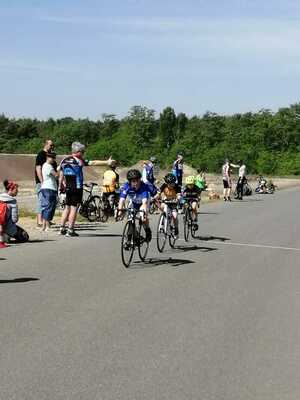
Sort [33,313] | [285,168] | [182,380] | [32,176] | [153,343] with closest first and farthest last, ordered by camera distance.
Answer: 1. [182,380]
2. [153,343]
3. [33,313]
4. [32,176]
5. [285,168]

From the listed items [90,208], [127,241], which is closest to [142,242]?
[127,241]

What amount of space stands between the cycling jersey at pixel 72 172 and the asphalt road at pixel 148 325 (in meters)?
1.92

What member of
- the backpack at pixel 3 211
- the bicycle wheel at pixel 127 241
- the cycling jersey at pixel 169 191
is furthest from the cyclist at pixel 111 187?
the bicycle wheel at pixel 127 241

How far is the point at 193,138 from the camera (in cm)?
10200

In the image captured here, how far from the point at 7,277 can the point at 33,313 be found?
2.35m

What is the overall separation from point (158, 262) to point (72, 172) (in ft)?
12.3

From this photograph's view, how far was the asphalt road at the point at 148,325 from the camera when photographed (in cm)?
540

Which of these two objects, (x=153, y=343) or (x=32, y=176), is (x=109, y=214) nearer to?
(x=153, y=343)

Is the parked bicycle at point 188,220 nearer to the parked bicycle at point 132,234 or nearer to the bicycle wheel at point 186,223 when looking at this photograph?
the bicycle wheel at point 186,223

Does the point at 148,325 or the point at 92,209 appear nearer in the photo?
the point at 148,325

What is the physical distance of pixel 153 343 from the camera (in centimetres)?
657

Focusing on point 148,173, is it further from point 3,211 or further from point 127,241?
point 127,241

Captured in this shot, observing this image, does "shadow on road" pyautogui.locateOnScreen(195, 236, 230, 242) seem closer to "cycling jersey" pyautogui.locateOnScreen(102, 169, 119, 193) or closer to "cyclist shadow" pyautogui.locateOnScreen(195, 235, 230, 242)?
"cyclist shadow" pyautogui.locateOnScreen(195, 235, 230, 242)

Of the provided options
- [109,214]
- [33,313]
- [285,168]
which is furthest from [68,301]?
[285,168]
